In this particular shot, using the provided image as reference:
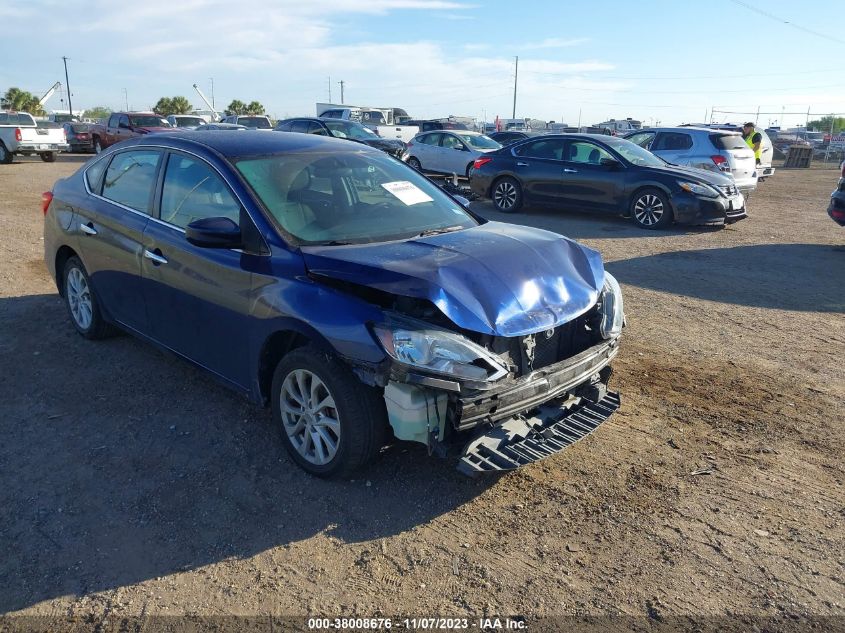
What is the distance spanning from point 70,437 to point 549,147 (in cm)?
1049

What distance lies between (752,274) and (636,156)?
4303 millimetres

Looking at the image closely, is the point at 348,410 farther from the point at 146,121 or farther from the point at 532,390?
the point at 146,121

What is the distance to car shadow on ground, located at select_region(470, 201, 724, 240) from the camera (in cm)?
1110

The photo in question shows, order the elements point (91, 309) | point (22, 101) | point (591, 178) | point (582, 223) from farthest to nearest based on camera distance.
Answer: point (22, 101) → point (582, 223) → point (591, 178) → point (91, 309)

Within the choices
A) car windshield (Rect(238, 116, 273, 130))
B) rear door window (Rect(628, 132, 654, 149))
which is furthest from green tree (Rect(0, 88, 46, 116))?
rear door window (Rect(628, 132, 654, 149))

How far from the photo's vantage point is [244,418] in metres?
4.29

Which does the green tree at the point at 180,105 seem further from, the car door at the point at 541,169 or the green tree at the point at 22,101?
the car door at the point at 541,169

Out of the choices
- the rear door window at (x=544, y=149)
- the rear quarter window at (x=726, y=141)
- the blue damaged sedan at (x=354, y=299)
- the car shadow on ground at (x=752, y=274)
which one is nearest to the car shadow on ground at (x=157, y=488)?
the blue damaged sedan at (x=354, y=299)

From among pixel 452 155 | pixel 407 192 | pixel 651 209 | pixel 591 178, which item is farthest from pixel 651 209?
pixel 407 192

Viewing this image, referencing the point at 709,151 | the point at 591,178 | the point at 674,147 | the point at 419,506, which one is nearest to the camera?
the point at 419,506

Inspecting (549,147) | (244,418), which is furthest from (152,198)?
(549,147)

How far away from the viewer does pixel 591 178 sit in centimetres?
1199

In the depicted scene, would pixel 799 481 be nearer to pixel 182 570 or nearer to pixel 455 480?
pixel 455 480

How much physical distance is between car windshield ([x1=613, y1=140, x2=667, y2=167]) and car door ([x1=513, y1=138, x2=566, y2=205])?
1.07 m
